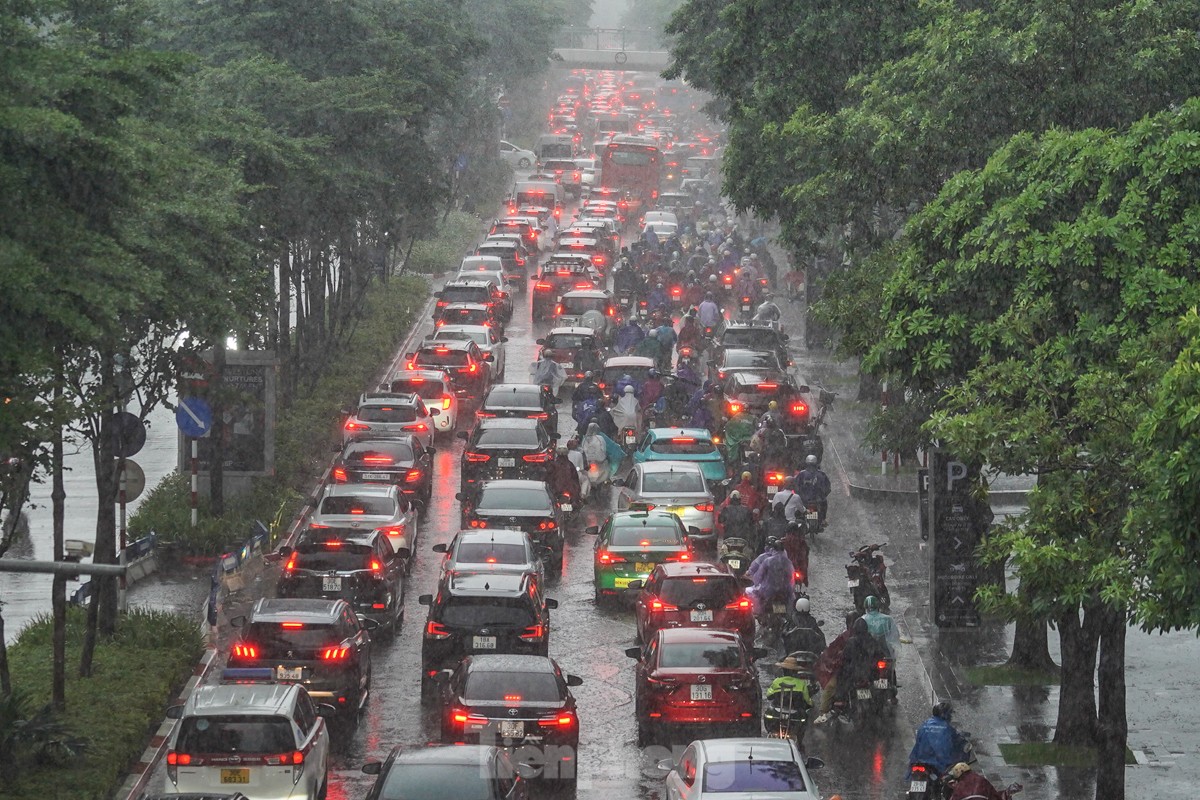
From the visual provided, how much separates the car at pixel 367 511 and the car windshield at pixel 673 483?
4061 mm

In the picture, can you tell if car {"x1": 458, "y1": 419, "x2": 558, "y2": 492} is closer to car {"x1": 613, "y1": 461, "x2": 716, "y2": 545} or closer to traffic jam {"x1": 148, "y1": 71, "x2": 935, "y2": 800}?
traffic jam {"x1": 148, "y1": 71, "x2": 935, "y2": 800}

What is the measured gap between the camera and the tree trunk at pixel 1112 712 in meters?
17.6

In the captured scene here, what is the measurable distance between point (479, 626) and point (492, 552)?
138 inches

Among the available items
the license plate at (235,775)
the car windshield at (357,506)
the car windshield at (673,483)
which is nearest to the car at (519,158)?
the car windshield at (673,483)

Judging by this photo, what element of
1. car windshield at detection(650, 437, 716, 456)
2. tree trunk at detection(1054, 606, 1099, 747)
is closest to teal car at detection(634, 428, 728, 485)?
car windshield at detection(650, 437, 716, 456)

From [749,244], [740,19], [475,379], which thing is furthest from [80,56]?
[749,244]

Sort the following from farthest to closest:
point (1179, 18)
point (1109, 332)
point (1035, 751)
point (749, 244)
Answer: point (749, 244)
point (1179, 18)
point (1035, 751)
point (1109, 332)

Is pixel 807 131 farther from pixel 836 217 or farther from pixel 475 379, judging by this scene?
pixel 475 379

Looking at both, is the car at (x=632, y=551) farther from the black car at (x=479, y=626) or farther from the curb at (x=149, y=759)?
the curb at (x=149, y=759)

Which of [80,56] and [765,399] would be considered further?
[765,399]

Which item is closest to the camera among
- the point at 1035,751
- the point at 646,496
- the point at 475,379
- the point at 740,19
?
the point at 1035,751

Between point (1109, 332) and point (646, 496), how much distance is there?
568 inches

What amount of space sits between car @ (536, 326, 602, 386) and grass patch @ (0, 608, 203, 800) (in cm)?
1998

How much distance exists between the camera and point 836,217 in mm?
27047
